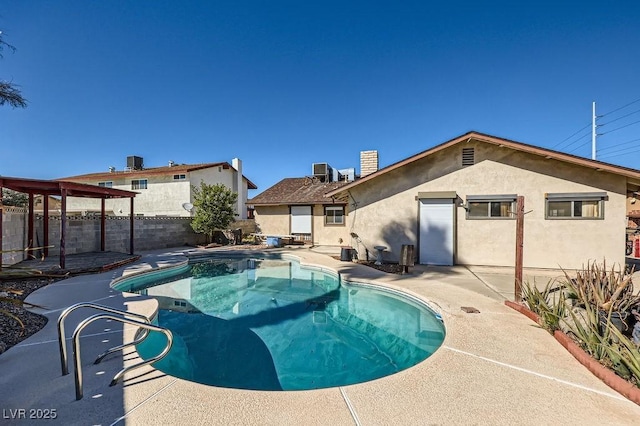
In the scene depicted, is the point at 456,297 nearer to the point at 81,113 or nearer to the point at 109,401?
the point at 109,401

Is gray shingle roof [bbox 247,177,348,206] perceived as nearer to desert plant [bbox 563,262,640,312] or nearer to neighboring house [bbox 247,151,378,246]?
neighboring house [bbox 247,151,378,246]

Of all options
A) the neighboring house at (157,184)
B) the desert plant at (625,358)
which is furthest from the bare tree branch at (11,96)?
the desert plant at (625,358)

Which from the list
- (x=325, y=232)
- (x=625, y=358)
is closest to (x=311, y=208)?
(x=325, y=232)

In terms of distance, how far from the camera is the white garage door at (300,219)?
18448 mm

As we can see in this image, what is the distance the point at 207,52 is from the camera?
12.7m

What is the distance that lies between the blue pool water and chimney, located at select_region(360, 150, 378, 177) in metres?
8.47

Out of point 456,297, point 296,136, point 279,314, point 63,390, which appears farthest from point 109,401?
point 296,136

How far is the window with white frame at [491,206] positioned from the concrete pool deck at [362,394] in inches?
283

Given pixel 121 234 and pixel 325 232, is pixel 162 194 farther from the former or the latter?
pixel 325 232

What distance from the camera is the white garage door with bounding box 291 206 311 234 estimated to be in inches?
726

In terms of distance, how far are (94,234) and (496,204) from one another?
61.3ft

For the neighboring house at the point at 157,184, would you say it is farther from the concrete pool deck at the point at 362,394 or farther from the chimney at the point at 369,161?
the concrete pool deck at the point at 362,394

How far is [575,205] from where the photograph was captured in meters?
9.99

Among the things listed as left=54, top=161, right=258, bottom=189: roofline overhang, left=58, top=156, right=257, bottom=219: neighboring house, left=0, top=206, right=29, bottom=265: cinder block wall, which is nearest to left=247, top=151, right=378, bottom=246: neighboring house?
left=58, top=156, right=257, bottom=219: neighboring house
